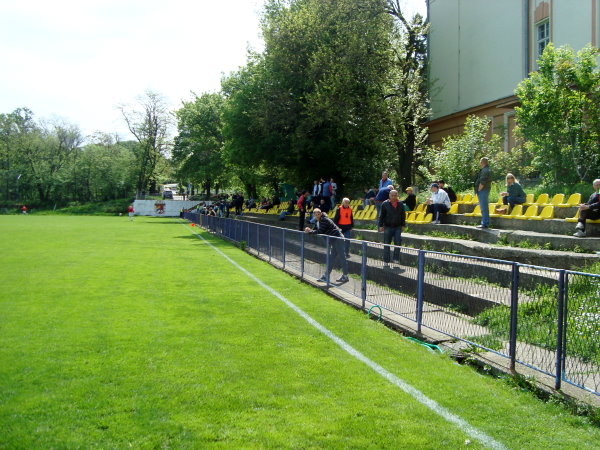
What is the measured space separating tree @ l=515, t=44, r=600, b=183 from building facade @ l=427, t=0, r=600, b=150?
597 centimetres

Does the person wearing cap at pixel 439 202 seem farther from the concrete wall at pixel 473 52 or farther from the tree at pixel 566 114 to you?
the concrete wall at pixel 473 52

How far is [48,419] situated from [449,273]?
15.8 ft

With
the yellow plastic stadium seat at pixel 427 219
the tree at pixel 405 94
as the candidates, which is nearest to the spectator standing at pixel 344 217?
the yellow plastic stadium seat at pixel 427 219

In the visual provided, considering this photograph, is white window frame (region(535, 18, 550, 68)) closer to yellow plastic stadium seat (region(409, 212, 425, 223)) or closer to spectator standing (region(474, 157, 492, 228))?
yellow plastic stadium seat (region(409, 212, 425, 223))

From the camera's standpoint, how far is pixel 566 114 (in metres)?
15.5

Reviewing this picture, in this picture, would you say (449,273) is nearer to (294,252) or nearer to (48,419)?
(48,419)

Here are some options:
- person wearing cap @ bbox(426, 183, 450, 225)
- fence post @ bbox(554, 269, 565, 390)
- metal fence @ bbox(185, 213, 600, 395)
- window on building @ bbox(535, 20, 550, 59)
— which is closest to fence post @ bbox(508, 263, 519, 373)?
metal fence @ bbox(185, 213, 600, 395)

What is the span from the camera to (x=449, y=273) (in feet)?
21.6

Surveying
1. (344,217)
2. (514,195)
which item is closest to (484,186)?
(514,195)

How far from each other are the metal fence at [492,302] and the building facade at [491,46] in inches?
691

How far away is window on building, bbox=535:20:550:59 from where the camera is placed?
2373 centimetres

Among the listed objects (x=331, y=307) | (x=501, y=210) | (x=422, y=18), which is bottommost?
(x=331, y=307)

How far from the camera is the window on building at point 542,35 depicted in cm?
2373

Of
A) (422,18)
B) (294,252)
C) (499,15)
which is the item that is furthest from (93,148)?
(294,252)
